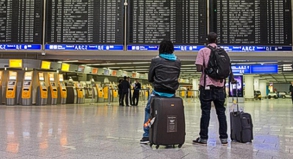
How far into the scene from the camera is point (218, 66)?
3881mm

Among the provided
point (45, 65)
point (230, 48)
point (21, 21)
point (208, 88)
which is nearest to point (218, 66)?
point (208, 88)

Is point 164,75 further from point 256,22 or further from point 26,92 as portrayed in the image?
point 26,92

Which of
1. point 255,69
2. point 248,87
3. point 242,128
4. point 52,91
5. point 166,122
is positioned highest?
point 255,69

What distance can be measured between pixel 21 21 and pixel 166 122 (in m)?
7.92

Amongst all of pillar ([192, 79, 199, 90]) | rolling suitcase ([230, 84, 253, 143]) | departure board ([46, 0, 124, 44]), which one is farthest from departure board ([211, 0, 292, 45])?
pillar ([192, 79, 199, 90])

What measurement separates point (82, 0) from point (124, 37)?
177cm

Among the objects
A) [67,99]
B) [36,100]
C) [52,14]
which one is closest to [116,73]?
[67,99]

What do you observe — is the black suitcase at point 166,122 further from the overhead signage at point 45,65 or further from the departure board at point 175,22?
the overhead signage at point 45,65

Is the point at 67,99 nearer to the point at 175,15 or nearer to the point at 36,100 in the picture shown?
the point at 36,100

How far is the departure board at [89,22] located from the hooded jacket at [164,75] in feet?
19.2

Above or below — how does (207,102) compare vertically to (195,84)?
above

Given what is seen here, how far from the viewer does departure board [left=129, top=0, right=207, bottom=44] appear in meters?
9.27

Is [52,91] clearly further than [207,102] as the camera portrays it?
Yes

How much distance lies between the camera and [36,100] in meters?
14.3
